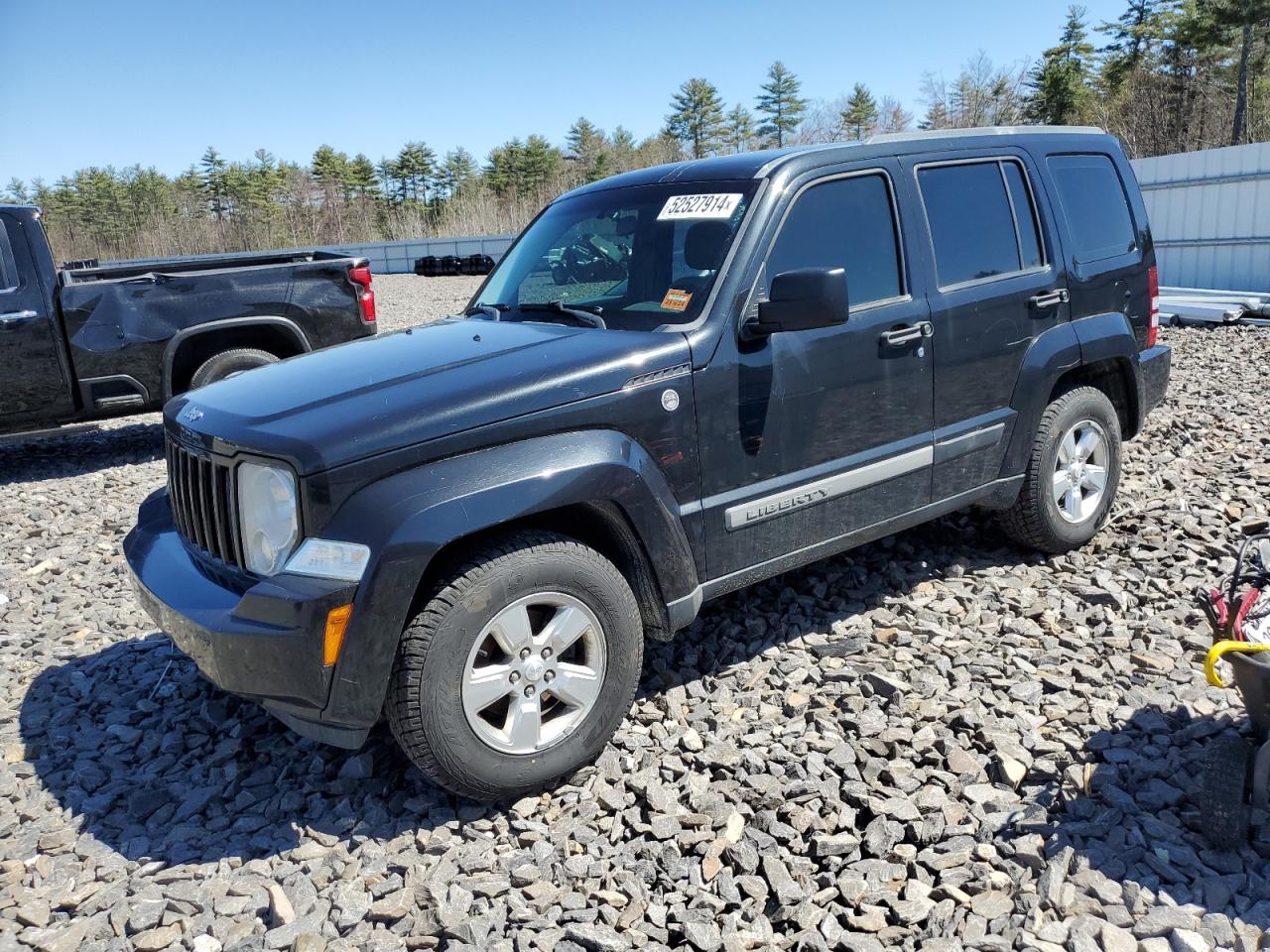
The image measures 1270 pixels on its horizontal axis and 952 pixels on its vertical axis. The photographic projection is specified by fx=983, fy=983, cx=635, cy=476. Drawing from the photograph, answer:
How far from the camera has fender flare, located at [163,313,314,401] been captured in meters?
7.75

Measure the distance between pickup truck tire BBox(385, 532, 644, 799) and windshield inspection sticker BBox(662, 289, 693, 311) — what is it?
1.02m

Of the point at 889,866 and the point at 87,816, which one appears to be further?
the point at 87,816

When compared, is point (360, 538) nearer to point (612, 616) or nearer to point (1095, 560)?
point (612, 616)

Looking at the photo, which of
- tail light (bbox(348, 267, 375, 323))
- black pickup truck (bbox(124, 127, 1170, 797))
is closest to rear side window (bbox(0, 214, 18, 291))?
tail light (bbox(348, 267, 375, 323))

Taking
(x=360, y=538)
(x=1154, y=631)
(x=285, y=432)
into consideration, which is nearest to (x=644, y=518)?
(x=360, y=538)

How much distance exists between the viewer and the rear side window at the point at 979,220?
4289 mm

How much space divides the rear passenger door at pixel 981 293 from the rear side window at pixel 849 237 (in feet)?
0.74

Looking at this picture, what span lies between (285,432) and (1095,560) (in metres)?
3.95

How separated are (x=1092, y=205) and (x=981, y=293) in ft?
3.85

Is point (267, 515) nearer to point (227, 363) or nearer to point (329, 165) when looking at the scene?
point (227, 363)

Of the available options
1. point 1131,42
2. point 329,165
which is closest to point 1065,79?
point 1131,42

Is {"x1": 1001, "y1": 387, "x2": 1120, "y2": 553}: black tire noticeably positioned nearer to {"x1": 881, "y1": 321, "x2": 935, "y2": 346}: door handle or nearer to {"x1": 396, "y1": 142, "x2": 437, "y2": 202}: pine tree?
{"x1": 881, "y1": 321, "x2": 935, "y2": 346}: door handle

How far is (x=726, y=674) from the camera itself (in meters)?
3.99

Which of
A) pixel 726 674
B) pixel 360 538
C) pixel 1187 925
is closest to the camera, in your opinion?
pixel 1187 925
